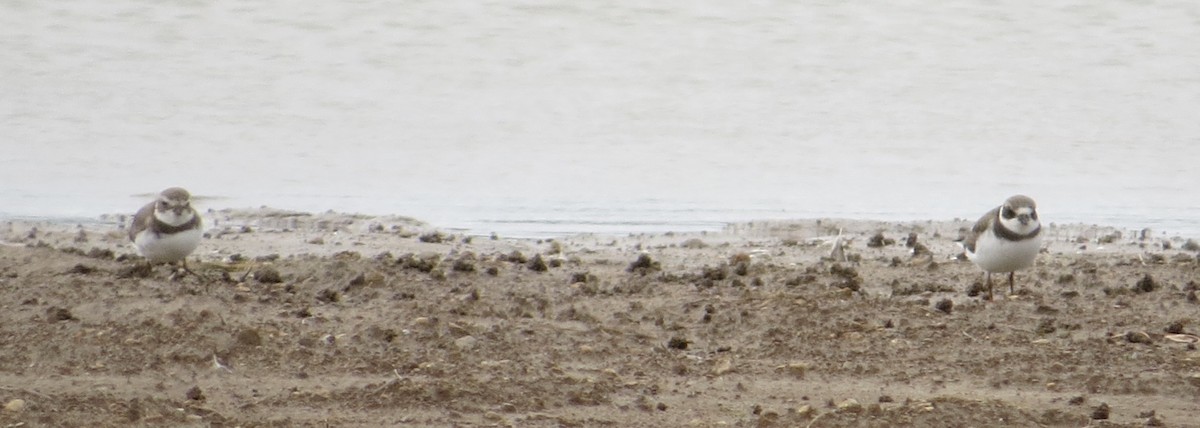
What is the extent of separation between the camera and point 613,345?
7516 mm

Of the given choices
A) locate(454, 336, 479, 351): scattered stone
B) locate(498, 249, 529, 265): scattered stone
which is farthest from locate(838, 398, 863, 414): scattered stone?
locate(498, 249, 529, 265): scattered stone

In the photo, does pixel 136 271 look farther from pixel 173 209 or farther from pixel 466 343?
pixel 466 343

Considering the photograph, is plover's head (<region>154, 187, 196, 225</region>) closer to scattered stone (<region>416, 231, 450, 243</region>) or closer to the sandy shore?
the sandy shore

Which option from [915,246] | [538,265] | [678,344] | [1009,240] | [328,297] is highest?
[1009,240]

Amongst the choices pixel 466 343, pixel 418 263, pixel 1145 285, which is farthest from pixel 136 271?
pixel 1145 285

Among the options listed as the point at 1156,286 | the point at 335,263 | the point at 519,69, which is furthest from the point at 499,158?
the point at 1156,286

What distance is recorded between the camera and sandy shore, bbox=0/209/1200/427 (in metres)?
6.42

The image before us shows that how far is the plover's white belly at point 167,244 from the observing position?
902 cm

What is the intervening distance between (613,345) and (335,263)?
1.93 m

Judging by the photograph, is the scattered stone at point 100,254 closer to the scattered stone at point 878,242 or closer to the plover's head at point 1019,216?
the scattered stone at point 878,242

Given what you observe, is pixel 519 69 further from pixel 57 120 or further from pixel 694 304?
pixel 694 304

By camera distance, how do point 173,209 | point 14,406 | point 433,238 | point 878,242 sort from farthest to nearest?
point 433,238 → point 878,242 → point 173,209 → point 14,406

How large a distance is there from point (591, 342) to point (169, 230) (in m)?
2.75

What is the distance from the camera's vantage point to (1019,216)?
912cm
